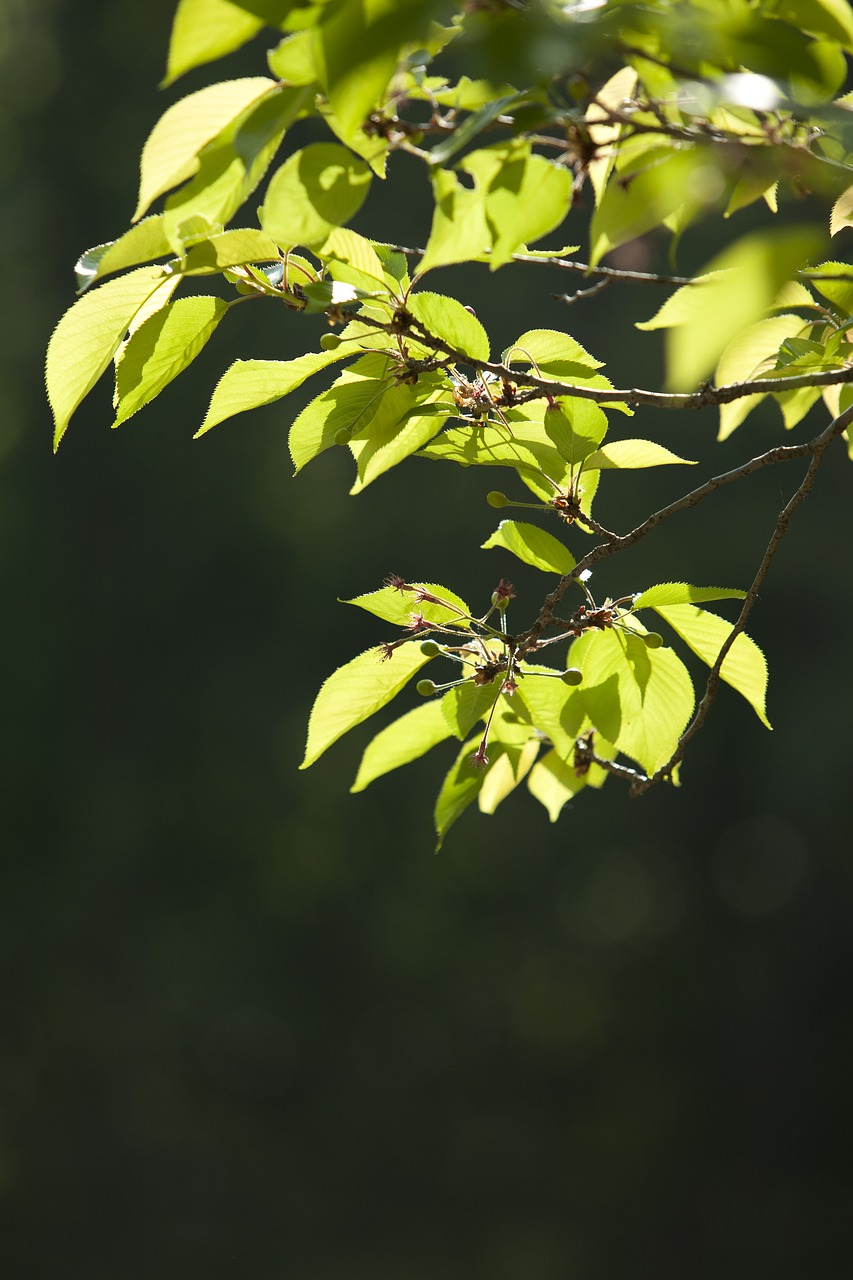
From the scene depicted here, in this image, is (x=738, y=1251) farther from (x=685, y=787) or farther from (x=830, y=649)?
(x=830, y=649)

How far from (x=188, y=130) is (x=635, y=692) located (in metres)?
0.46

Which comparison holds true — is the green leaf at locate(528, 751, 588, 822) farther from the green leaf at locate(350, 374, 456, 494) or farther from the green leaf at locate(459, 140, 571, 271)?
the green leaf at locate(459, 140, 571, 271)

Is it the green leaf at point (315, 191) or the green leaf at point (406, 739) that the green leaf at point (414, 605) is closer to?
the green leaf at point (406, 739)

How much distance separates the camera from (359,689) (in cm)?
79

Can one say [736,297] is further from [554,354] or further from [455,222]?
[554,354]

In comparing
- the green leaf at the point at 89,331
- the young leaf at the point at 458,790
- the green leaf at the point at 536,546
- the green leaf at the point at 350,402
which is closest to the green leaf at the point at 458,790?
the young leaf at the point at 458,790

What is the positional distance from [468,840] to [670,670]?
4.00 meters

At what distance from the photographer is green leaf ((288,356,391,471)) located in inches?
26.9

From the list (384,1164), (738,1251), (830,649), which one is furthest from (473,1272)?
(830,649)

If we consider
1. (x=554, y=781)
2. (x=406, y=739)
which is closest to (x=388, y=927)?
(x=554, y=781)

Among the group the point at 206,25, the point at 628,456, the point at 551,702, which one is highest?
the point at 206,25

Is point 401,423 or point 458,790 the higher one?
point 401,423

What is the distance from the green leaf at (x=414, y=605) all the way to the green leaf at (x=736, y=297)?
1.55 feet

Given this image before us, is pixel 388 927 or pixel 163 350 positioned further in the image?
pixel 388 927
